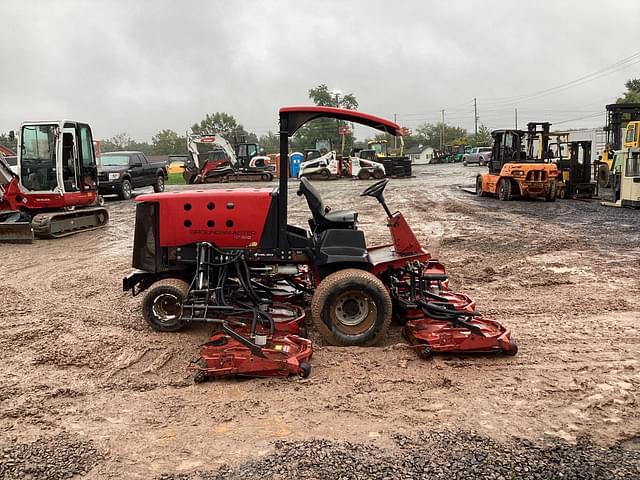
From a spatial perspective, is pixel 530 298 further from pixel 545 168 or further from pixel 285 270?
pixel 545 168

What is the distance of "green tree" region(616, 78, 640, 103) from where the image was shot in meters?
46.7

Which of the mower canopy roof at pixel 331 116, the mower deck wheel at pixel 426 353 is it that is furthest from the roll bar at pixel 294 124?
the mower deck wheel at pixel 426 353

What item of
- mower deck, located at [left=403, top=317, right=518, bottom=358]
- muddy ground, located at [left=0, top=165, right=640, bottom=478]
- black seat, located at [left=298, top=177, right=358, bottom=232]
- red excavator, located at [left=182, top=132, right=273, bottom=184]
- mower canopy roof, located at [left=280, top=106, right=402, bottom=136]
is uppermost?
red excavator, located at [left=182, top=132, right=273, bottom=184]

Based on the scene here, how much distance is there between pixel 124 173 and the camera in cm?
2000

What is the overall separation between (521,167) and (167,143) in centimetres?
7238

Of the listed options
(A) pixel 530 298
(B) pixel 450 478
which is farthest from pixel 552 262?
(B) pixel 450 478

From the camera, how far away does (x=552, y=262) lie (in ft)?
28.4

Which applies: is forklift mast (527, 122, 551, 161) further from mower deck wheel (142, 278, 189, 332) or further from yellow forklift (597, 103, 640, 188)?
mower deck wheel (142, 278, 189, 332)

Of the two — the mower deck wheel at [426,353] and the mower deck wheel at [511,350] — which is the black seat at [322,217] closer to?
the mower deck wheel at [426,353]

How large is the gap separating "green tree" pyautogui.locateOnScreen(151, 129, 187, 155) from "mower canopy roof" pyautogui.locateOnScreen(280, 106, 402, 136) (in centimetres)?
7782

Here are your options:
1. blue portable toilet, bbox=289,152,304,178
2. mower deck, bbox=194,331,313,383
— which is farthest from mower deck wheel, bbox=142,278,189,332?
blue portable toilet, bbox=289,152,304,178

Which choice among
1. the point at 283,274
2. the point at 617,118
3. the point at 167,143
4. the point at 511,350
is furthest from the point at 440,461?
the point at 167,143

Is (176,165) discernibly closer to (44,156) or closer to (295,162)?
(295,162)

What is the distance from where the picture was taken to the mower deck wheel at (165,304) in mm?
5391
